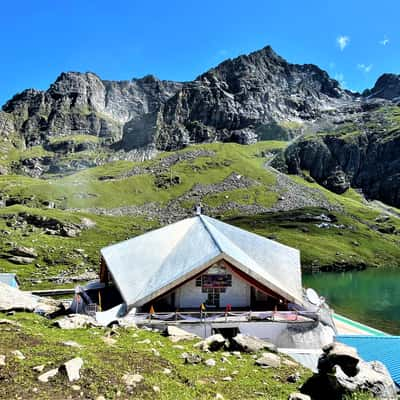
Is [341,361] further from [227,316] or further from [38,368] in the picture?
[227,316]

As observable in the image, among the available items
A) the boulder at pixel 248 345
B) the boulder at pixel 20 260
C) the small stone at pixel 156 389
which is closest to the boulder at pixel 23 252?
the boulder at pixel 20 260

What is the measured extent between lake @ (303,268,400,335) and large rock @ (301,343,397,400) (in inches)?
1788

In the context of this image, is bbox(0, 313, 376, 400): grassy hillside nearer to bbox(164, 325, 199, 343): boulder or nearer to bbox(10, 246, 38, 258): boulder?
bbox(164, 325, 199, 343): boulder

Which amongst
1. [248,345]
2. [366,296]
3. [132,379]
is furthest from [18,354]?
[366,296]

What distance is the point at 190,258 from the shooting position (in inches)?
1188

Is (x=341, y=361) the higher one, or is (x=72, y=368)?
(x=72, y=368)

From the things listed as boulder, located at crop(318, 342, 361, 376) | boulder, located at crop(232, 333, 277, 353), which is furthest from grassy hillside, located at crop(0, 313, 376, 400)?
boulder, located at crop(318, 342, 361, 376)

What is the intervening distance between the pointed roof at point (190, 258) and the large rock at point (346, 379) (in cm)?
1497

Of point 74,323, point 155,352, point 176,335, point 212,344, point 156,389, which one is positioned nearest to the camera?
point 156,389

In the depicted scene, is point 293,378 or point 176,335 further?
point 176,335

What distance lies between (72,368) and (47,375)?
0.77 meters

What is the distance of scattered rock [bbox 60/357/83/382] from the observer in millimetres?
11559

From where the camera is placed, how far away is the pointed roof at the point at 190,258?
93.6ft

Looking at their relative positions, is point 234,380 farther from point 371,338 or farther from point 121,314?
point 371,338
